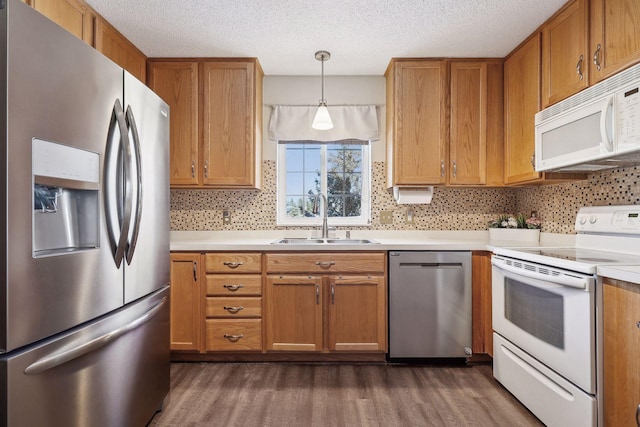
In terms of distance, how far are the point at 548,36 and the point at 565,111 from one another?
61cm

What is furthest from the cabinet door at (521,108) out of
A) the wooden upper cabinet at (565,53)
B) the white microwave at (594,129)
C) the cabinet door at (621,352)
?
the cabinet door at (621,352)

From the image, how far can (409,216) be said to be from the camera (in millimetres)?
3166

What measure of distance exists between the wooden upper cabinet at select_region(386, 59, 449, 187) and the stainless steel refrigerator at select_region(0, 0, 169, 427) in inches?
71.4

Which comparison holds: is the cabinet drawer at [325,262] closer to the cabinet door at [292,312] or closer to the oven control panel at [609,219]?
the cabinet door at [292,312]

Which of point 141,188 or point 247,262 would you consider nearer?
point 141,188

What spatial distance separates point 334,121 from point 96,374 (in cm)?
252

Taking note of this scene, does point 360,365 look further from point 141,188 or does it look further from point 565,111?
point 565,111

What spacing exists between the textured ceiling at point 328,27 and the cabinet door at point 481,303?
1538 mm

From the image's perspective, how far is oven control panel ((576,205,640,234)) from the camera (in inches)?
75.8

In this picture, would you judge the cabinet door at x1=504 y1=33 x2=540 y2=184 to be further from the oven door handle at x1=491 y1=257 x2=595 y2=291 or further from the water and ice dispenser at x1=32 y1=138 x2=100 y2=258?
the water and ice dispenser at x1=32 y1=138 x2=100 y2=258

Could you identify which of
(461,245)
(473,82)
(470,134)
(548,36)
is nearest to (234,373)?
(461,245)

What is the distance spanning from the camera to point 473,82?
9.36 feet

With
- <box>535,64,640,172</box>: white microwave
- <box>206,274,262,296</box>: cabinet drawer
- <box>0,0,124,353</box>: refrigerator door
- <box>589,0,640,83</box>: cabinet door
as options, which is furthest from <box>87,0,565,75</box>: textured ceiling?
<box>206,274,262,296</box>: cabinet drawer

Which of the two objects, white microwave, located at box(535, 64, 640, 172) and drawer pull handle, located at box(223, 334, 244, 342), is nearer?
white microwave, located at box(535, 64, 640, 172)
